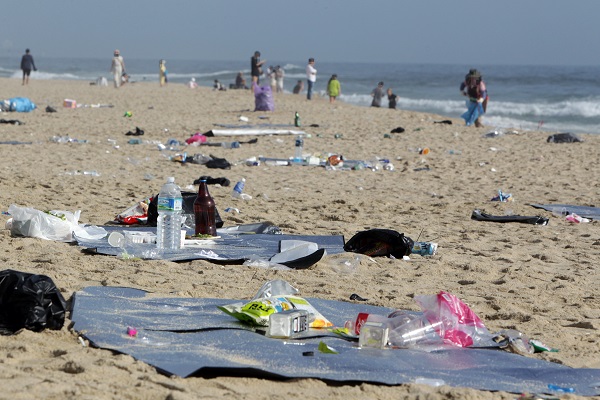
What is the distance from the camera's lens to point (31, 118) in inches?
688

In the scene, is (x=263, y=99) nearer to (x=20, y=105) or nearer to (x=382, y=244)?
(x=20, y=105)

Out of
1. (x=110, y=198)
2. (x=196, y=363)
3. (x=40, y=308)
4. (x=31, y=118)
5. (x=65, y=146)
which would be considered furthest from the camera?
(x=31, y=118)

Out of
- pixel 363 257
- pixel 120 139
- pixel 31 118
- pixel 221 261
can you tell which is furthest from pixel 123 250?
pixel 31 118

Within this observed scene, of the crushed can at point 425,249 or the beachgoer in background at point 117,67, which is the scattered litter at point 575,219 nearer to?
the crushed can at point 425,249

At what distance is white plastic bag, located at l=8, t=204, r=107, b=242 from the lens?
6.16 m

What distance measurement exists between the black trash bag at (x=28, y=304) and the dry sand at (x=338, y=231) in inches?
2.4

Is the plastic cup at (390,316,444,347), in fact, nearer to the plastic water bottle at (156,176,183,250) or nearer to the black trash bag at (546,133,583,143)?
the plastic water bottle at (156,176,183,250)

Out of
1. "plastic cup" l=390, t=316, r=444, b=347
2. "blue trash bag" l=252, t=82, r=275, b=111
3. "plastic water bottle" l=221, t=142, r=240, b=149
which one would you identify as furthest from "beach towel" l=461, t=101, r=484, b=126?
"plastic cup" l=390, t=316, r=444, b=347

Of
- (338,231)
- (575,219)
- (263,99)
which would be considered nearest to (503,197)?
(575,219)

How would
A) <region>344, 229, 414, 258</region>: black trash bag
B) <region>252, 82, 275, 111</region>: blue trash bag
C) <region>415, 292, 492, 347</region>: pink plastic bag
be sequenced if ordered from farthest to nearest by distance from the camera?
<region>252, 82, 275, 111</region>: blue trash bag
<region>344, 229, 414, 258</region>: black trash bag
<region>415, 292, 492, 347</region>: pink plastic bag

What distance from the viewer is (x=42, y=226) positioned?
6.22 meters

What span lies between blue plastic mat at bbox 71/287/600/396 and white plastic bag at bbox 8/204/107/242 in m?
1.82

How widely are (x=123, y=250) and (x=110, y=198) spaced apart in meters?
2.75

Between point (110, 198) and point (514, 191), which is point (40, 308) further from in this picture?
point (514, 191)
